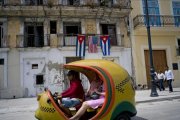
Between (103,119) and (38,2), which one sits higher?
(38,2)

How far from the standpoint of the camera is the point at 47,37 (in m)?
20.3

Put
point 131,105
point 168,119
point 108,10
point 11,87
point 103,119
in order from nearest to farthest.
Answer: point 103,119 → point 131,105 → point 168,119 → point 11,87 → point 108,10

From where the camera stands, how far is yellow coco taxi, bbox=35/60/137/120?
556 centimetres

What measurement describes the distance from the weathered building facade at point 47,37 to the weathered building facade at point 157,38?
855 mm

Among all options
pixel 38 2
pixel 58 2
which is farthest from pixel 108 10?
pixel 38 2

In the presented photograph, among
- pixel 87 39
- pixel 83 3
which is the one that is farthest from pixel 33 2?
pixel 87 39

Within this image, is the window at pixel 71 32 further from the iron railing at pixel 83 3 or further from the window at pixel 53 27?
the iron railing at pixel 83 3

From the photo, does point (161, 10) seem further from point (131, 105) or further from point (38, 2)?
point (131, 105)

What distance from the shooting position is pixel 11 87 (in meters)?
19.2

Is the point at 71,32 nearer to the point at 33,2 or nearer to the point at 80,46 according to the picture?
the point at 80,46

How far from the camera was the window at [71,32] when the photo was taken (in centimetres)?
2091

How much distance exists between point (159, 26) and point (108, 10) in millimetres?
4933

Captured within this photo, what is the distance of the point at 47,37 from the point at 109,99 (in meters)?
15.5

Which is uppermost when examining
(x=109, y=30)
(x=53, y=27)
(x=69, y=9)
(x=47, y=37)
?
(x=69, y=9)
